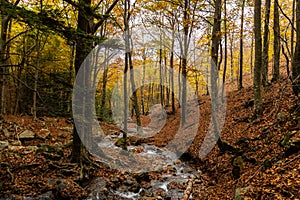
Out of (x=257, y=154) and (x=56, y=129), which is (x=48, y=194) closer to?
(x=257, y=154)

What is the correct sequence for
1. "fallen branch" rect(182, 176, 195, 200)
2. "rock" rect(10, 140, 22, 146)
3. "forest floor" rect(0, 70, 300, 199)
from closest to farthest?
1. "forest floor" rect(0, 70, 300, 199)
2. "fallen branch" rect(182, 176, 195, 200)
3. "rock" rect(10, 140, 22, 146)

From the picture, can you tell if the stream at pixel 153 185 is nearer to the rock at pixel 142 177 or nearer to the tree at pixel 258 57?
the rock at pixel 142 177

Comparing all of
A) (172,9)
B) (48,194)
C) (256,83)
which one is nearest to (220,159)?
(256,83)

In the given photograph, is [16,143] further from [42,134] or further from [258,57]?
[258,57]

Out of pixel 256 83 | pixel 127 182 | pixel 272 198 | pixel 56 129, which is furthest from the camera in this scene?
pixel 56 129

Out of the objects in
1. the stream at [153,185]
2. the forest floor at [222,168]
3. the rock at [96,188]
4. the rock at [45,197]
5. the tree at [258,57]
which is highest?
the tree at [258,57]

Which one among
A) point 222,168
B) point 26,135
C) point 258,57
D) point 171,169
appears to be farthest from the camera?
point 26,135

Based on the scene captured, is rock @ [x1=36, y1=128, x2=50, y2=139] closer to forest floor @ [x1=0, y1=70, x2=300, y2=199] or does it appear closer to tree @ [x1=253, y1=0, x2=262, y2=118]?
forest floor @ [x1=0, y1=70, x2=300, y2=199]

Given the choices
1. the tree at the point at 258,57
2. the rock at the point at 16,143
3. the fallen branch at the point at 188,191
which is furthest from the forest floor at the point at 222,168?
the tree at the point at 258,57

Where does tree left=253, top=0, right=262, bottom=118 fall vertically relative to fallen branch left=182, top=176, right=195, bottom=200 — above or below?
above

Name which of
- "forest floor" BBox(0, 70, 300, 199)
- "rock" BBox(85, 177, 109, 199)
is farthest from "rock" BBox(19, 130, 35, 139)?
"rock" BBox(85, 177, 109, 199)

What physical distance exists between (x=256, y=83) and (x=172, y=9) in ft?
34.3

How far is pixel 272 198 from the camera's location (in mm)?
4613

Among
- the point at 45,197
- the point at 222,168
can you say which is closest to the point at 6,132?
the point at 45,197
